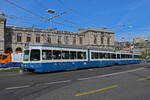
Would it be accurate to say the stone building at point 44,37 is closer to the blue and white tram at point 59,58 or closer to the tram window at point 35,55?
the blue and white tram at point 59,58

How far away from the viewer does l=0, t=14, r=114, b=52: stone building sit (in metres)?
35.4

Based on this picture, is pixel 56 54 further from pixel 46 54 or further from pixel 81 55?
pixel 81 55

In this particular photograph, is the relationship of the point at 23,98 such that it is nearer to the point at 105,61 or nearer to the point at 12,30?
Answer: the point at 105,61

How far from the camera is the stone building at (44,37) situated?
116 feet

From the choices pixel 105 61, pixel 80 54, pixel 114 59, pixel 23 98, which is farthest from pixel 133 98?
pixel 114 59

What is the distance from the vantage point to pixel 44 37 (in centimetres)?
4038

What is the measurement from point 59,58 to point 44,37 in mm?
27913

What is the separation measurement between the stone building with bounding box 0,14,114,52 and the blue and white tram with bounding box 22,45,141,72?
6986mm

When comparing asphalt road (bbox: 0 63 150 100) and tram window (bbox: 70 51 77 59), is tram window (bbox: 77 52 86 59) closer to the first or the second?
tram window (bbox: 70 51 77 59)

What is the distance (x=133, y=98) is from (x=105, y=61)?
16098mm

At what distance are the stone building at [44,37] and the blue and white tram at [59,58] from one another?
6986 millimetres

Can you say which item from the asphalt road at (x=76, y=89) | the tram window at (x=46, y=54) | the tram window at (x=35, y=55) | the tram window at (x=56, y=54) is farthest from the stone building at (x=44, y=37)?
the asphalt road at (x=76, y=89)

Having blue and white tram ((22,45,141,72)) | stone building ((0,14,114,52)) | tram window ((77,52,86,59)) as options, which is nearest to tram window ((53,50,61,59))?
blue and white tram ((22,45,141,72))

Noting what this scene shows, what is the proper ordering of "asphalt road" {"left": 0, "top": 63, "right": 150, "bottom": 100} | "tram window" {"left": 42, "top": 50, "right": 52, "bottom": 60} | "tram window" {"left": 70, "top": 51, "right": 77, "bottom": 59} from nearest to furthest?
1. "asphalt road" {"left": 0, "top": 63, "right": 150, "bottom": 100}
2. "tram window" {"left": 42, "top": 50, "right": 52, "bottom": 60}
3. "tram window" {"left": 70, "top": 51, "right": 77, "bottom": 59}
